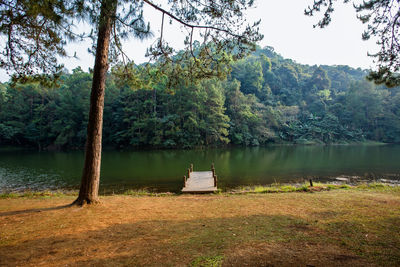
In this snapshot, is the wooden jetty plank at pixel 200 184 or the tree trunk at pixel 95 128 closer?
the tree trunk at pixel 95 128

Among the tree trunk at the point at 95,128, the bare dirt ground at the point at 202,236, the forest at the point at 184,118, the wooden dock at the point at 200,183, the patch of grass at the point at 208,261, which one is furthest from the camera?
the forest at the point at 184,118

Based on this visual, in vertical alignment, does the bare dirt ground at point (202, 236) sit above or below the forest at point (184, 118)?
below

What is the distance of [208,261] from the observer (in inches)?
100

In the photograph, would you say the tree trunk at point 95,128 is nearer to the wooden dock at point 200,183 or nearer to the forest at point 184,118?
the wooden dock at point 200,183

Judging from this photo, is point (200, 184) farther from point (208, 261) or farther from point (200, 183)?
point (208, 261)

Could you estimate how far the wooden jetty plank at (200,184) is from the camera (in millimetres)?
9039

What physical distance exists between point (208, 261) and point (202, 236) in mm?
797

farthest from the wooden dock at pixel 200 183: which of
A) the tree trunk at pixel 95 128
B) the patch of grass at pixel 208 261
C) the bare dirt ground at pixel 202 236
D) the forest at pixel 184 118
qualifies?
the forest at pixel 184 118

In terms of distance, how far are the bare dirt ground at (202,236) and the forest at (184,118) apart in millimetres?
22505

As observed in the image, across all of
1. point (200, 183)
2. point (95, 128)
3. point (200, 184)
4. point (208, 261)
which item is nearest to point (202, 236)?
point (208, 261)

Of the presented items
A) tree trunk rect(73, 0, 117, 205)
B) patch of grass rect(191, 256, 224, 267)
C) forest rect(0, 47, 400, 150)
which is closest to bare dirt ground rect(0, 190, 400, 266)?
patch of grass rect(191, 256, 224, 267)

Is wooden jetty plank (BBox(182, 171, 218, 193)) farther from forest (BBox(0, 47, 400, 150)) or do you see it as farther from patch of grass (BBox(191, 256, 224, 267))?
forest (BBox(0, 47, 400, 150))

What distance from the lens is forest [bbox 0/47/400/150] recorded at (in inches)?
1246

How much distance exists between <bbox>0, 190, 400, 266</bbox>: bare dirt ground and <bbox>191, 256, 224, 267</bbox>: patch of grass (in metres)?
0.01
